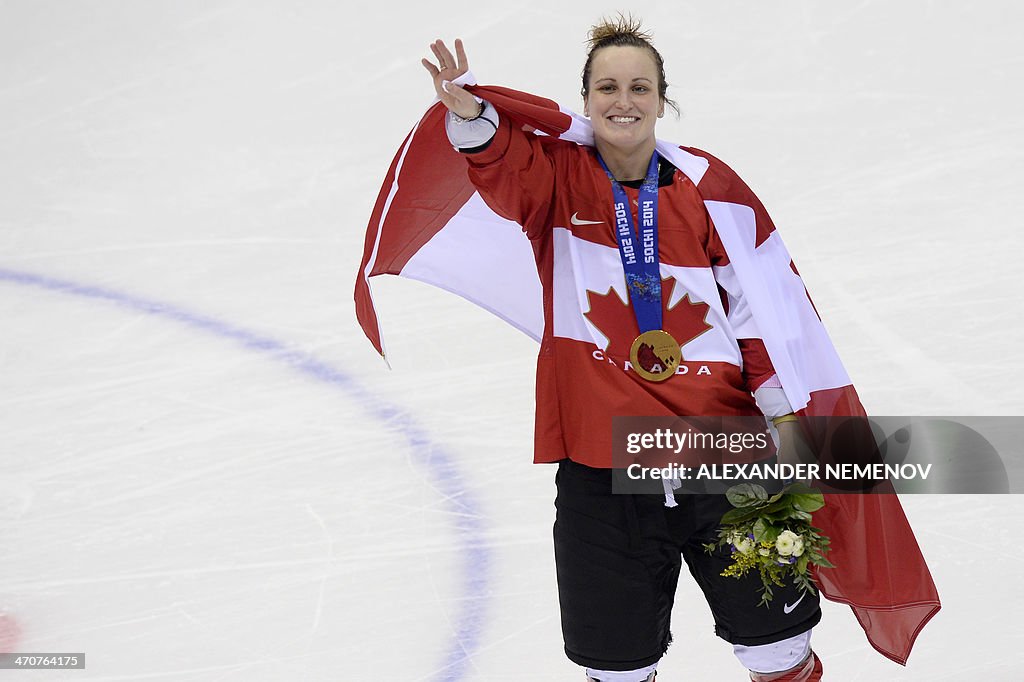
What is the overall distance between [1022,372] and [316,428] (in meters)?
2.33

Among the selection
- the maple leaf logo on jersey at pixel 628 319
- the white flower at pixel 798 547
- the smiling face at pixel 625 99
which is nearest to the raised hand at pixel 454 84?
the smiling face at pixel 625 99

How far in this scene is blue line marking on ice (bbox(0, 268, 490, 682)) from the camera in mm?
3531

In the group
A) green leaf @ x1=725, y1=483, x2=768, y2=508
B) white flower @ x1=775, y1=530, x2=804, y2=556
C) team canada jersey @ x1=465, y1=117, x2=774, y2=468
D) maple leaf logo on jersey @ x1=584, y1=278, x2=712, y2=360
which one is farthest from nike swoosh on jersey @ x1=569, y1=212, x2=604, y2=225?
white flower @ x1=775, y1=530, x2=804, y2=556

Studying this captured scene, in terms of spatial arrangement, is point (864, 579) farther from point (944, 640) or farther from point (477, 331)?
point (477, 331)

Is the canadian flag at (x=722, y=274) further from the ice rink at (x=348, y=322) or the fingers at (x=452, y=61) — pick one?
the ice rink at (x=348, y=322)

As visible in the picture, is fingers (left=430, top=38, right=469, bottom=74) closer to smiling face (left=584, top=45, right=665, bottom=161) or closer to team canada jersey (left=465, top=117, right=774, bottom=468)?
team canada jersey (left=465, top=117, right=774, bottom=468)

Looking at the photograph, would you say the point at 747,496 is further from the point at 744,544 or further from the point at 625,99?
the point at 625,99

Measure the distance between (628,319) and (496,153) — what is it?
1.30ft

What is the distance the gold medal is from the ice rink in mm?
1168

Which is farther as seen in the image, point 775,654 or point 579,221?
point 775,654

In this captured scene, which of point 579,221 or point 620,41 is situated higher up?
point 620,41

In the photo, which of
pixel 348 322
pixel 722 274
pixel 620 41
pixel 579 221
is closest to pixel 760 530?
pixel 722 274

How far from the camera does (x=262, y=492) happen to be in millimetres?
4188

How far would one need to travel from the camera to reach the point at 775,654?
8.76ft
